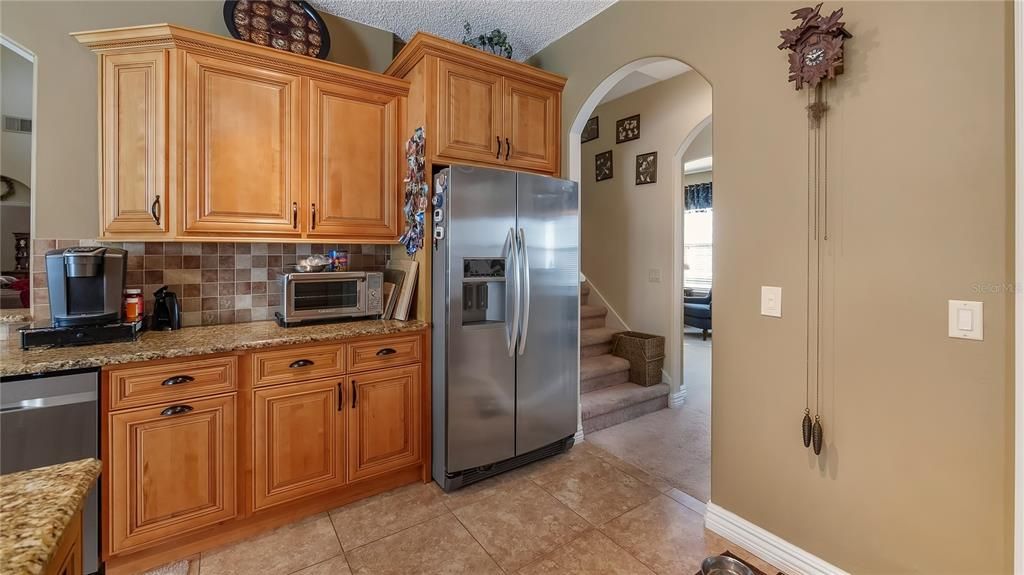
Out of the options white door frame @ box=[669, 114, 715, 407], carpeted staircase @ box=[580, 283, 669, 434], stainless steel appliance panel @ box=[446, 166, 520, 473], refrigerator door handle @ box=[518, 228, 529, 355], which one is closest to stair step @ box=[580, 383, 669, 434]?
carpeted staircase @ box=[580, 283, 669, 434]

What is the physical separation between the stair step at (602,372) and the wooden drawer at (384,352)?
5.30ft

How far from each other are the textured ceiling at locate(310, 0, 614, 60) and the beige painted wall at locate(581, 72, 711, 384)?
1.42 m

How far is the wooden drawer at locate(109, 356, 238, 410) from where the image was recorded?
1.80 meters

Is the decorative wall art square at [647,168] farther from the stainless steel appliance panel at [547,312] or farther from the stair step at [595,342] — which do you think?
the stainless steel appliance panel at [547,312]

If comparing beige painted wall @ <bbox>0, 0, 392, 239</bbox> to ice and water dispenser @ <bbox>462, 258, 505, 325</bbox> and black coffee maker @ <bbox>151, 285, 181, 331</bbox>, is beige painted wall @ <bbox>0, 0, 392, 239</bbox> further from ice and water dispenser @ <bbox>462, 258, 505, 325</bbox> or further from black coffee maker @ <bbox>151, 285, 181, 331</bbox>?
ice and water dispenser @ <bbox>462, 258, 505, 325</bbox>

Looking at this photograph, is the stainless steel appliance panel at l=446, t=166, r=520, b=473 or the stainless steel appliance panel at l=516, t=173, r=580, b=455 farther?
the stainless steel appliance panel at l=516, t=173, r=580, b=455

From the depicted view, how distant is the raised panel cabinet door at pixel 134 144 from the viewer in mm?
2117

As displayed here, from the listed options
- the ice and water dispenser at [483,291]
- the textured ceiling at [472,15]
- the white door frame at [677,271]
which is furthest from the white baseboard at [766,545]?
the textured ceiling at [472,15]

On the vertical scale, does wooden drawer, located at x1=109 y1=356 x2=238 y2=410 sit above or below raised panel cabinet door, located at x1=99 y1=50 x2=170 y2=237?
below

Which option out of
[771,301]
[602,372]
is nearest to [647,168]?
[602,372]

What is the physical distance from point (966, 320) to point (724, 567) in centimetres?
112

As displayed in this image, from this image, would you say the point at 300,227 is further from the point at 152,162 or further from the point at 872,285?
the point at 872,285

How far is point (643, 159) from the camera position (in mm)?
4180

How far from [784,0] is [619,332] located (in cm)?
293
